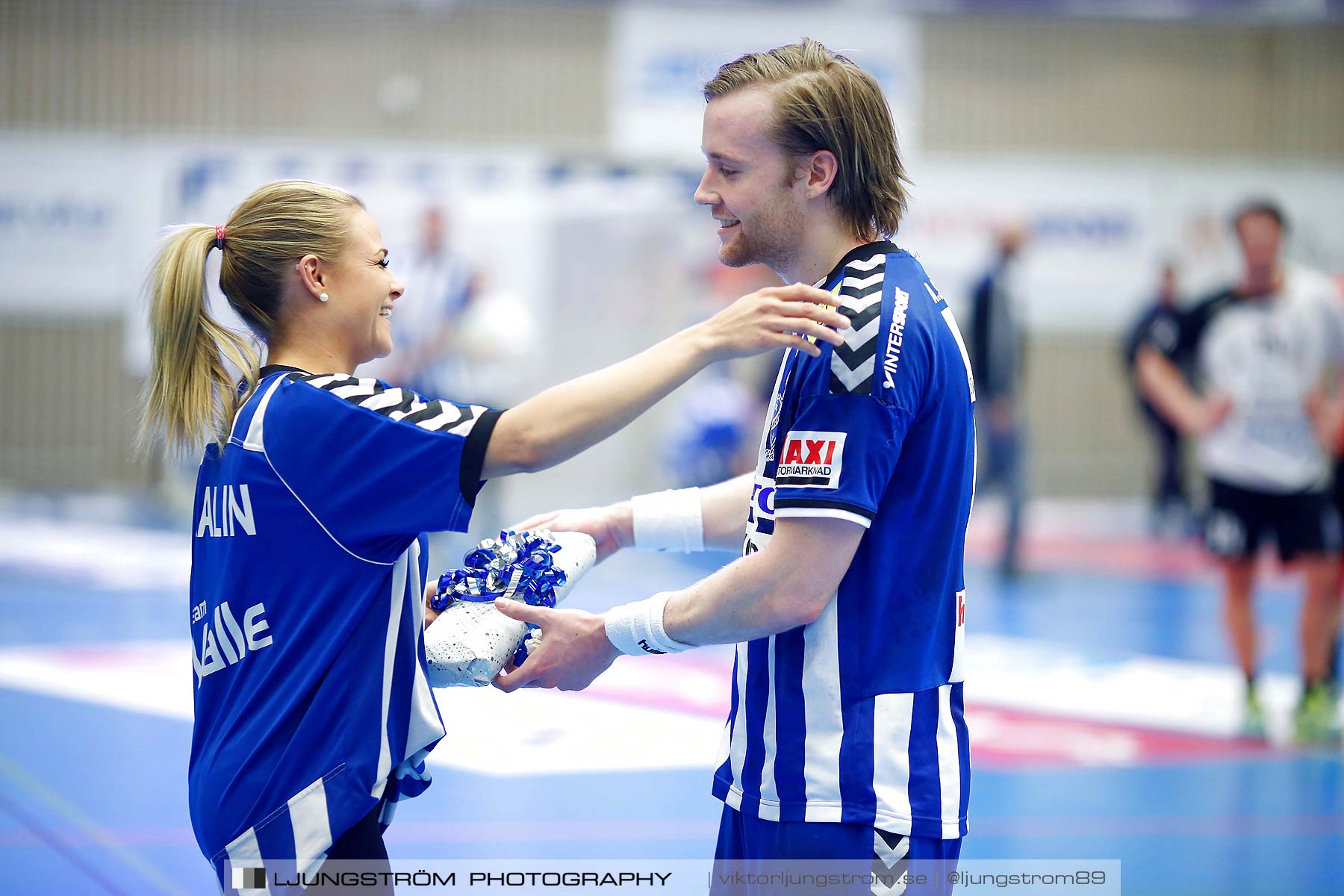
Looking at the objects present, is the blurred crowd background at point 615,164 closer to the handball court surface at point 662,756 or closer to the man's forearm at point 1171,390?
the handball court surface at point 662,756

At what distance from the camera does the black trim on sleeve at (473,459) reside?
6.30ft

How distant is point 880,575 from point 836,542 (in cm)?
13

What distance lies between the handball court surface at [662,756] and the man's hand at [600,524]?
69.4 inches

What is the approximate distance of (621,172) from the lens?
41.3 ft

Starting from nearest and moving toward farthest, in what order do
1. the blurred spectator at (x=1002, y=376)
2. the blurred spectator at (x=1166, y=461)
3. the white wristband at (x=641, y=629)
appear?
the white wristband at (x=641, y=629), the blurred spectator at (x=1002, y=376), the blurred spectator at (x=1166, y=461)

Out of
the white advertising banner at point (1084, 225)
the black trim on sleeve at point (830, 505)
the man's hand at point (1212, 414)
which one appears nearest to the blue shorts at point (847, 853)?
the black trim on sleeve at point (830, 505)

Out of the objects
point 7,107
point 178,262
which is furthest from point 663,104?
point 178,262

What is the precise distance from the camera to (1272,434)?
574cm

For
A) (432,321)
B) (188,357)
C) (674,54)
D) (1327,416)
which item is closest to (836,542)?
(188,357)

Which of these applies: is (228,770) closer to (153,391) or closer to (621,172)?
(153,391)

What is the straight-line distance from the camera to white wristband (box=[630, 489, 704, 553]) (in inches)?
99.4

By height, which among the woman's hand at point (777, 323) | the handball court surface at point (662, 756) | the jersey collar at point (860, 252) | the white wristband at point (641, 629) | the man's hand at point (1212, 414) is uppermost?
the jersey collar at point (860, 252)

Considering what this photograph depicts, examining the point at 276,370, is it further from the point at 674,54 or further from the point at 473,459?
the point at 674,54

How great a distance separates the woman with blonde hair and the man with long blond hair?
0.53 feet
